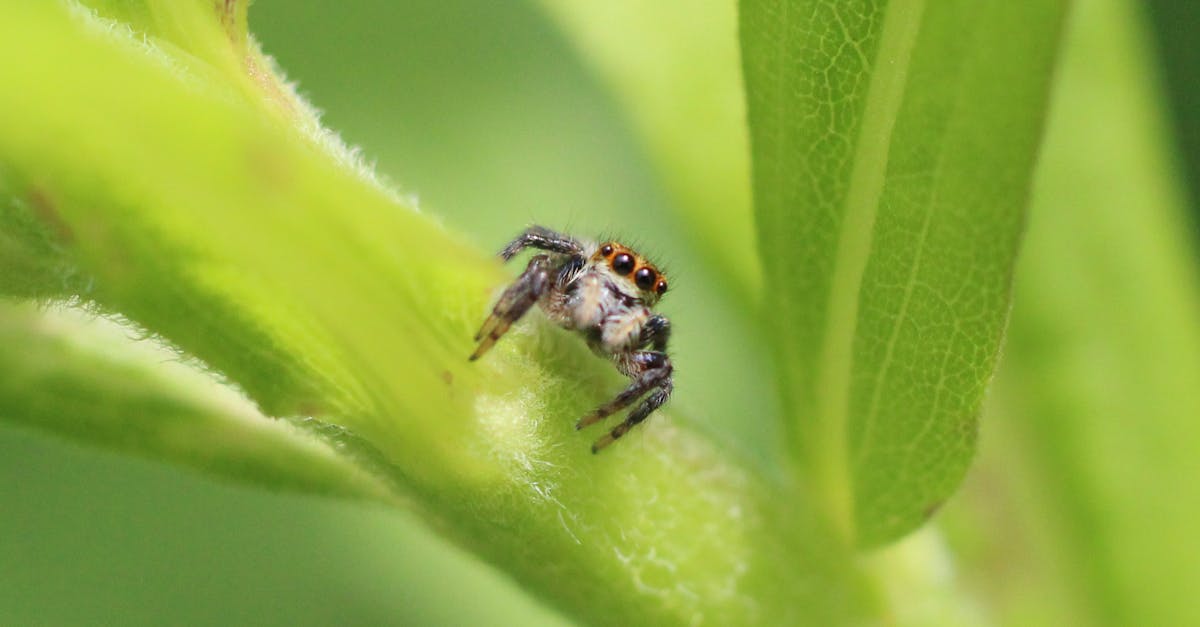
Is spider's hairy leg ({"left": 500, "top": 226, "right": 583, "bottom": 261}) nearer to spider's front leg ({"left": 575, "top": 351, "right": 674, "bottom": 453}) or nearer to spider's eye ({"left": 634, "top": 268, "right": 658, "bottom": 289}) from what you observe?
spider's eye ({"left": 634, "top": 268, "right": 658, "bottom": 289})

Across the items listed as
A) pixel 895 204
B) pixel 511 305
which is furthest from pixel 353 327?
pixel 895 204

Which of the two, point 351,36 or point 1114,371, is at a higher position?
point 351,36

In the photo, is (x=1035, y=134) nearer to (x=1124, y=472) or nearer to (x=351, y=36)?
(x=1124, y=472)

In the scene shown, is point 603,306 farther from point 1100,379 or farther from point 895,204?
point 1100,379

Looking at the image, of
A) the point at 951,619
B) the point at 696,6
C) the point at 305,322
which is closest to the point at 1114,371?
the point at 951,619

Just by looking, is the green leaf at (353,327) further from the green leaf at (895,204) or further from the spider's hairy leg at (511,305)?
the green leaf at (895,204)
